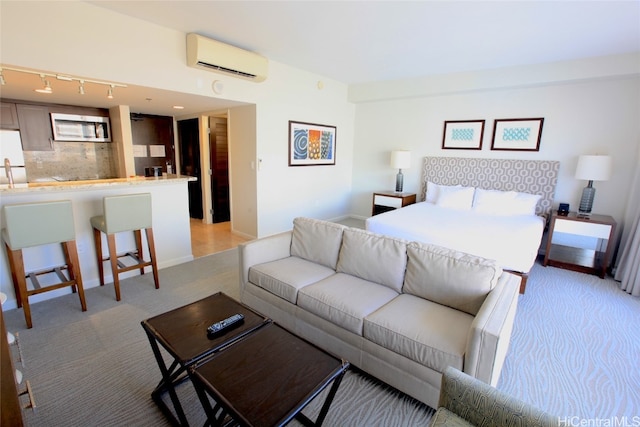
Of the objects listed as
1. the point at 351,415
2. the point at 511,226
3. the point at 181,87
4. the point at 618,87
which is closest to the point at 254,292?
the point at 351,415

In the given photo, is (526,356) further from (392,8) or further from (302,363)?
(392,8)

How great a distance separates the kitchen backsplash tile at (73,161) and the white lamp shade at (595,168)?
697 cm

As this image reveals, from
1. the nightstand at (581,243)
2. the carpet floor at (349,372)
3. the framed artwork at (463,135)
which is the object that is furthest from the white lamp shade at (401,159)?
the carpet floor at (349,372)

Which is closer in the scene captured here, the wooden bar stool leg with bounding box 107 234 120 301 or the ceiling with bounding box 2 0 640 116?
the ceiling with bounding box 2 0 640 116

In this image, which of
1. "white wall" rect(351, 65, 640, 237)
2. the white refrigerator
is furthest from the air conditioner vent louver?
the white refrigerator

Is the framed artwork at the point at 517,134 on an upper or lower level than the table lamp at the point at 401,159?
upper

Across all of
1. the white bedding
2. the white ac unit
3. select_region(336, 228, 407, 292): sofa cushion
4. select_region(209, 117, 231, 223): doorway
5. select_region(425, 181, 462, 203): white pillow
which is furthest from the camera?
select_region(209, 117, 231, 223): doorway

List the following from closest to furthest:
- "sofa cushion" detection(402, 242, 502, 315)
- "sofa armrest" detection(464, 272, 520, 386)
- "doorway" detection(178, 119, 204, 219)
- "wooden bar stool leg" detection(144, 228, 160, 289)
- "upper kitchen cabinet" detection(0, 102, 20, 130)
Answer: "sofa armrest" detection(464, 272, 520, 386), "sofa cushion" detection(402, 242, 502, 315), "wooden bar stool leg" detection(144, 228, 160, 289), "upper kitchen cabinet" detection(0, 102, 20, 130), "doorway" detection(178, 119, 204, 219)

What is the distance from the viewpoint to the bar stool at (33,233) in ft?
7.61

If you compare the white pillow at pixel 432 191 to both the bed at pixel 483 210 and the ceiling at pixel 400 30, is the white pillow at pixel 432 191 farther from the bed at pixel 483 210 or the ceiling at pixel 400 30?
the ceiling at pixel 400 30

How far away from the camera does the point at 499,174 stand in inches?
181

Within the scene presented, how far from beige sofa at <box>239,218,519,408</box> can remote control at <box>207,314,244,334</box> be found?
57 cm

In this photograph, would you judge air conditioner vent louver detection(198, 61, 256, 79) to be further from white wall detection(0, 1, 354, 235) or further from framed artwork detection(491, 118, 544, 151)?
framed artwork detection(491, 118, 544, 151)

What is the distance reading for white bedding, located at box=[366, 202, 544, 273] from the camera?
2955 millimetres
